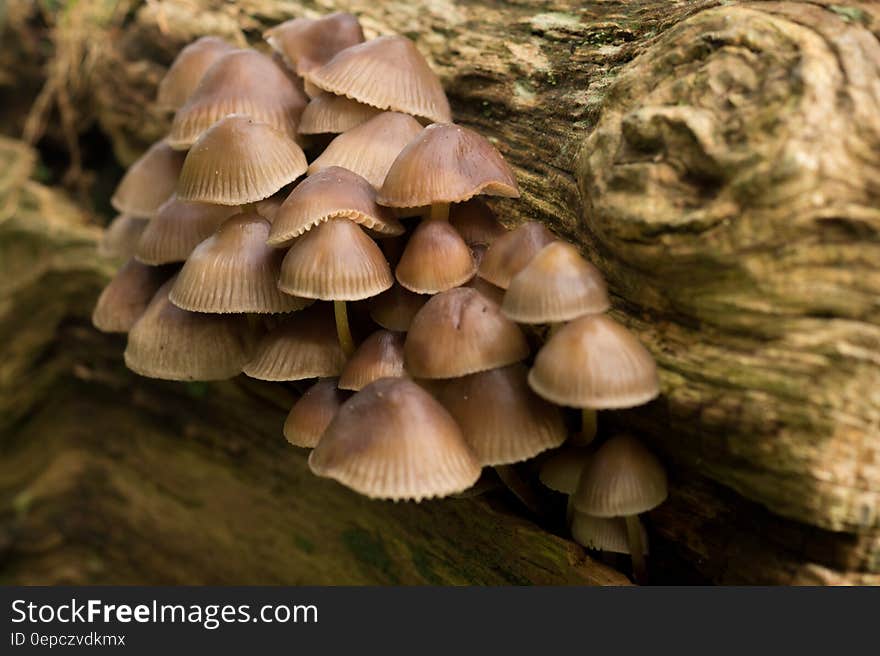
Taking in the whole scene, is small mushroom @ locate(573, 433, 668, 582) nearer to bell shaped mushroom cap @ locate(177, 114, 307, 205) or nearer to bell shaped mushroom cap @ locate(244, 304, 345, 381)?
bell shaped mushroom cap @ locate(244, 304, 345, 381)

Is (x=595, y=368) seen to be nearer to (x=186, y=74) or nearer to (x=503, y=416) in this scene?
(x=503, y=416)

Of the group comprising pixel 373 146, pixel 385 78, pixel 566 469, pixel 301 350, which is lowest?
pixel 566 469

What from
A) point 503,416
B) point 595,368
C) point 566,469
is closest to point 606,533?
point 566,469

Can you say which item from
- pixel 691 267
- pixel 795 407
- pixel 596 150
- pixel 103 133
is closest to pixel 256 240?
pixel 596 150

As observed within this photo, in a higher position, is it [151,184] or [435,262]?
[435,262]

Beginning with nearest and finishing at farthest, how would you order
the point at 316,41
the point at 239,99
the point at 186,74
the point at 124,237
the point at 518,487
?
the point at 518,487
the point at 239,99
the point at 316,41
the point at 186,74
the point at 124,237

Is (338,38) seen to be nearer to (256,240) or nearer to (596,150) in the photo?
(256,240)
